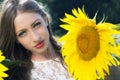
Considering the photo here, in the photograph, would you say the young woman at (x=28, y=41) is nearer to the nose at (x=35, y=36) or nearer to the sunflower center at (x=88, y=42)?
the nose at (x=35, y=36)

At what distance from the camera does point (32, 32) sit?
3.95 ft

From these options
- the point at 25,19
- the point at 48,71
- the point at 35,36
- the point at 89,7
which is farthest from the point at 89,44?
the point at 89,7

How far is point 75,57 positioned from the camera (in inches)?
28.4

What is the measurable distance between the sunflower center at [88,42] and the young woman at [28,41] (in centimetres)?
50

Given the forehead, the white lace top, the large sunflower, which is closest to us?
the large sunflower

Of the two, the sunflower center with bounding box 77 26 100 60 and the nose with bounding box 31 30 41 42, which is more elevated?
the sunflower center with bounding box 77 26 100 60

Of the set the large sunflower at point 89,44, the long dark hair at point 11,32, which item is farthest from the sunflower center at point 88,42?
the long dark hair at point 11,32

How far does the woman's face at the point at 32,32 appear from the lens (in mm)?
1182

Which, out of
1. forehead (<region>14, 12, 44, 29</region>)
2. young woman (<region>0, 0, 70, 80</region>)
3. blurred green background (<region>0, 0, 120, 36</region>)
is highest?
forehead (<region>14, 12, 44, 29</region>)

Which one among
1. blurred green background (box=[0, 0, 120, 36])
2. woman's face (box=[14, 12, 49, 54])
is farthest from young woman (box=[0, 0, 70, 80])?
blurred green background (box=[0, 0, 120, 36])

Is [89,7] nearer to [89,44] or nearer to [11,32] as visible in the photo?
[11,32]

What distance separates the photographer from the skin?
3.88ft

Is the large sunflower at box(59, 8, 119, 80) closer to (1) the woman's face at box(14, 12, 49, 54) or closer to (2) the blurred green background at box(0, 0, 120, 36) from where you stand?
(1) the woman's face at box(14, 12, 49, 54)

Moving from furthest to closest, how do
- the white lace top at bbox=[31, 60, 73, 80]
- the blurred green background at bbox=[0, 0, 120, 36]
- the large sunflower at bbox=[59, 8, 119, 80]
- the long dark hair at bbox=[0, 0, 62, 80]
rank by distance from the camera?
the blurred green background at bbox=[0, 0, 120, 36] < the white lace top at bbox=[31, 60, 73, 80] < the long dark hair at bbox=[0, 0, 62, 80] < the large sunflower at bbox=[59, 8, 119, 80]
